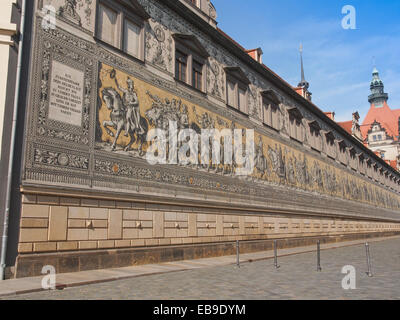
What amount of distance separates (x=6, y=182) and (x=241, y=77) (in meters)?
13.4

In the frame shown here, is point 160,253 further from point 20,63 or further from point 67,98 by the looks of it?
point 20,63

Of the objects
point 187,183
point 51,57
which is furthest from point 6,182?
point 187,183

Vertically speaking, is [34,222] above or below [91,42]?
below

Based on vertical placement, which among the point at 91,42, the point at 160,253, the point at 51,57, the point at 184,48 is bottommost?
the point at 160,253

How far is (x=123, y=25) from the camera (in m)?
12.8

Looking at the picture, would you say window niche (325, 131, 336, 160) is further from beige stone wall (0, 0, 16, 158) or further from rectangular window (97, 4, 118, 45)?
beige stone wall (0, 0, 16, 158)

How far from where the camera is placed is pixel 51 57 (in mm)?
10141

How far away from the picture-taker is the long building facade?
945 cm

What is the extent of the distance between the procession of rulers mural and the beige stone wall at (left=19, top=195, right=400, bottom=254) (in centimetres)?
156

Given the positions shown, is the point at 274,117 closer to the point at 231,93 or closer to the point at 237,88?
the point at 237,88

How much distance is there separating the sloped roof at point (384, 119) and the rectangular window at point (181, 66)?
2998 inches

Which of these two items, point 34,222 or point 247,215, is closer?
point 34,222

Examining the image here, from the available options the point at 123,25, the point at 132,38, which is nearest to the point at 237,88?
the point at 132,38

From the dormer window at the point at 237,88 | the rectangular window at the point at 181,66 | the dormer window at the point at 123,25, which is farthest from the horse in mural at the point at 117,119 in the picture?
the dormer window at the point at 237,88
